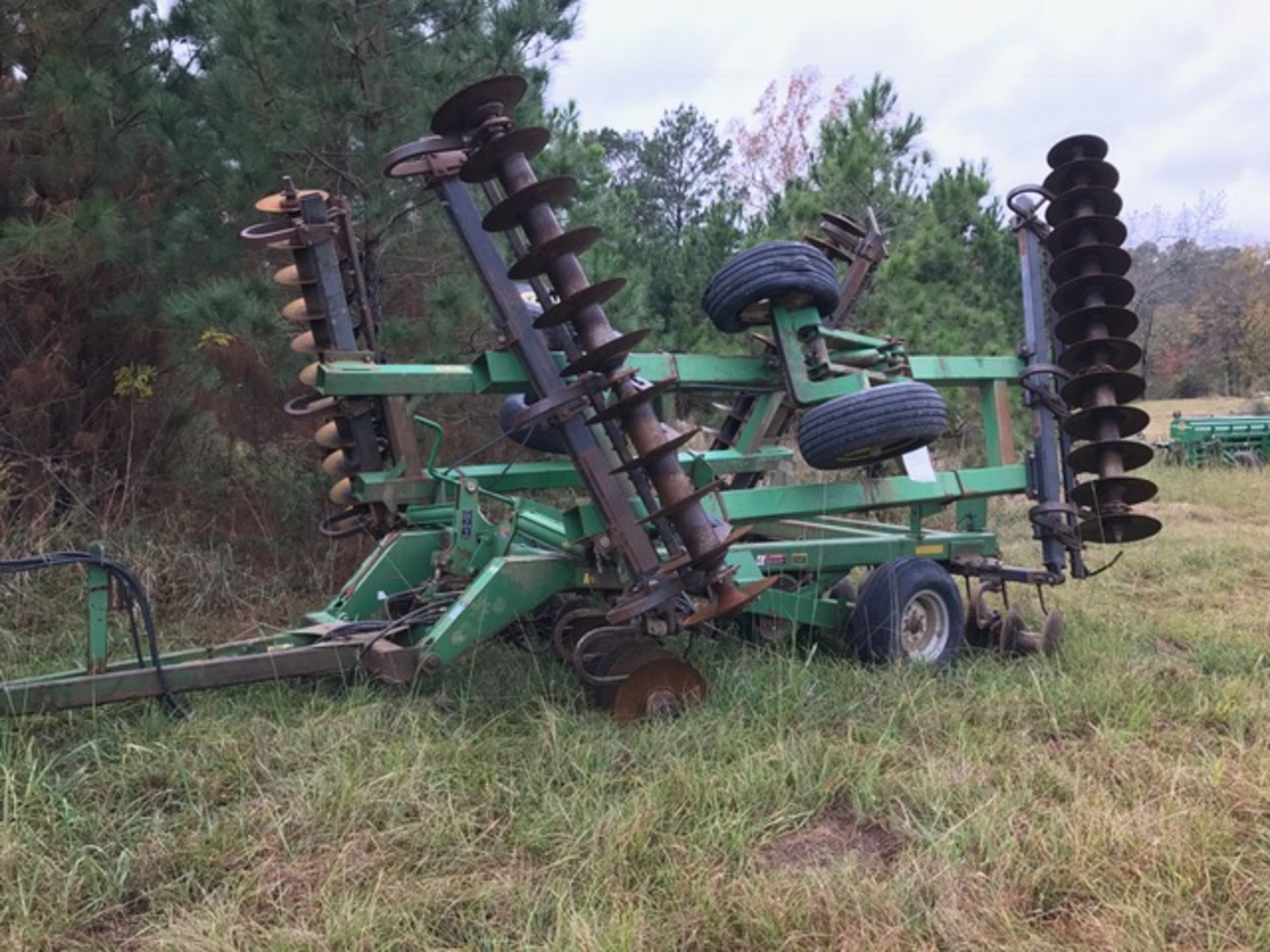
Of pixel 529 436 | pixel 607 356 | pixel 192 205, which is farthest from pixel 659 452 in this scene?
pixel 192 205

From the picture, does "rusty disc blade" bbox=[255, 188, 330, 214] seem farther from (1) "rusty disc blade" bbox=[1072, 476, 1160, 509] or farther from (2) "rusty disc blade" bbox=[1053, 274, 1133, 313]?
(1) "rusty disc blade" bbox=[1072, 476, 1160, 509]

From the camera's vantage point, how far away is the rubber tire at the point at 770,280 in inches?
177

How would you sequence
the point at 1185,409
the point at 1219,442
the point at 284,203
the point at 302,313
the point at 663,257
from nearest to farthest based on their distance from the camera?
the point at 284,203, the point at 302,313, the point at 663,257, the point at 1219,442, the point at 1185,409

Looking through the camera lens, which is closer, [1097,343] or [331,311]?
[331,311]

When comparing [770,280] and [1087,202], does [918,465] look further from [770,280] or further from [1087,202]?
[1087,202]

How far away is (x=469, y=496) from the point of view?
14.7 feet

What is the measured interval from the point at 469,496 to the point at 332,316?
1062 mm

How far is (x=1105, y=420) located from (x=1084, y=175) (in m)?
1.26

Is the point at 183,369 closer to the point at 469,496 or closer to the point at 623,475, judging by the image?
the point at 469,496

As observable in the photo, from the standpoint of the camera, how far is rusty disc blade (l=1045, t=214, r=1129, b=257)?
5.06 metres

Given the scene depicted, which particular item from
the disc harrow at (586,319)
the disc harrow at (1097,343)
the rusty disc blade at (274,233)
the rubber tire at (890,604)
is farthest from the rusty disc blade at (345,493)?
the disc harrow at (1097,343)

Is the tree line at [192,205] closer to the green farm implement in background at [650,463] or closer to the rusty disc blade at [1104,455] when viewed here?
the green farm implement in background at [650,463]

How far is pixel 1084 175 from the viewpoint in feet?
16.9

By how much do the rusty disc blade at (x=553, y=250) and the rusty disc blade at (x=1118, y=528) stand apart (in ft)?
9.59
